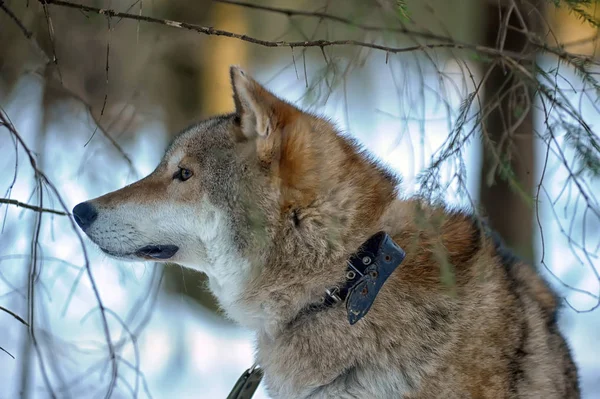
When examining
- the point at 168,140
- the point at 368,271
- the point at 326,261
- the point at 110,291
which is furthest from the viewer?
the point at 168,140

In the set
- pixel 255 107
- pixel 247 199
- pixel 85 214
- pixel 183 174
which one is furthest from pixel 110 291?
pixel 255 107

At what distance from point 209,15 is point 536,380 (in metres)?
4.93

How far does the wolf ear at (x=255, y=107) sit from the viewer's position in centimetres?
287

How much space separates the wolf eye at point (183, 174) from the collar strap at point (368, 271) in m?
0.92

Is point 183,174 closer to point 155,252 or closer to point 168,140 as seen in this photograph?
point 155,252

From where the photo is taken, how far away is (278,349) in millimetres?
2980

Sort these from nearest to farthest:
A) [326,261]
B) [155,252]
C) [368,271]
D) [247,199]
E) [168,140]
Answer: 1. [368,271]
2. [326,261]
3. [247,199]
4. [155,252]
5. [168,140]

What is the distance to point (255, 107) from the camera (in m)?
2.91

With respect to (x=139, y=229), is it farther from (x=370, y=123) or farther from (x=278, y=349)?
(x=370, y=123)

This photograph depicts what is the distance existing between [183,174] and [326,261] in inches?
33.8

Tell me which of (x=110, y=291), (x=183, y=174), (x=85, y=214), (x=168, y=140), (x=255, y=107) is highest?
(x=168, y=140)

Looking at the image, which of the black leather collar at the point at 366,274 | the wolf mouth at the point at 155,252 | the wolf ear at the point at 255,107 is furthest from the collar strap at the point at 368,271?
the wolf mouth at the point at 155,252

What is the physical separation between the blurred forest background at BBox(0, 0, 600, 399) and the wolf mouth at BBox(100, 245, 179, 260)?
1.27ft

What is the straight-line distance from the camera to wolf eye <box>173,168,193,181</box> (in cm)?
321
